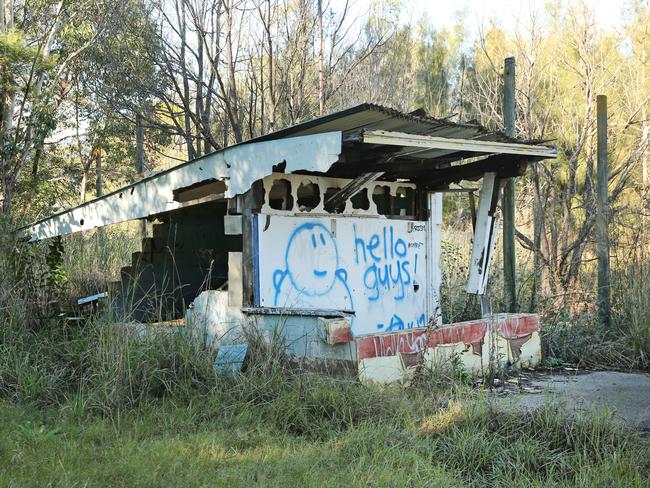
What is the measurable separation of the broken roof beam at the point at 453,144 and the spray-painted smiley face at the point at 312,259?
5.89 ft

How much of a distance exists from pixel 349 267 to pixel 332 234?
1.71ft

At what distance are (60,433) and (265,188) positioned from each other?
3.63m

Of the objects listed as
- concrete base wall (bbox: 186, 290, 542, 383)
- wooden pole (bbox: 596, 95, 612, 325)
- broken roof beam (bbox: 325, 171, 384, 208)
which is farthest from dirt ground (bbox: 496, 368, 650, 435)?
broken roof beam (bbox: 325, 171, 384, 208)

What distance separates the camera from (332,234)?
8945mm

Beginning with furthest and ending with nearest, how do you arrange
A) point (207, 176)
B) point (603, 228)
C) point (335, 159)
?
point (603, 228) → point (207, 176) → point (335, 159)

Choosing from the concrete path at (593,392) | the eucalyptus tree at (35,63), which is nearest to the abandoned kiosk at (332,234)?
the concrete path at (593,392)

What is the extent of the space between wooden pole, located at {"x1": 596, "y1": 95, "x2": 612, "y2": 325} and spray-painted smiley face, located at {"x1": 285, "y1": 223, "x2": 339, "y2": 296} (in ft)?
13.2

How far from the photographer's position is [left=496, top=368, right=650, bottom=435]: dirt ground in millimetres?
6383

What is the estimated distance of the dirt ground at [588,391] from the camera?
638 cm

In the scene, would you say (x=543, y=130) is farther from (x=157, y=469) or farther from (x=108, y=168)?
(x=108, y=168)

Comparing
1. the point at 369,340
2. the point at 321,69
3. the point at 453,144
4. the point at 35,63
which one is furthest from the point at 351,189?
the point at 35,63

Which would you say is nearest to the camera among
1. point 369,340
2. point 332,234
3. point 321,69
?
point 369,340

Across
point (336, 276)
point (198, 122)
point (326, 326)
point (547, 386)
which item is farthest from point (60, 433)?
point (198, 122)

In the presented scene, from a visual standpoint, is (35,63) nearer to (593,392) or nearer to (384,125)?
(384,125)
